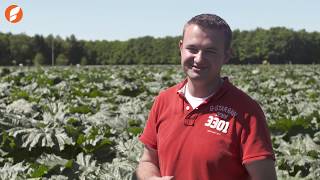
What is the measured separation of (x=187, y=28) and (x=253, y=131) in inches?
22.3

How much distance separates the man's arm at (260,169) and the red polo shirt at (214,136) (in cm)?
3

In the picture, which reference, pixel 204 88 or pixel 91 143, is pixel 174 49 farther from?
pixel 204 88

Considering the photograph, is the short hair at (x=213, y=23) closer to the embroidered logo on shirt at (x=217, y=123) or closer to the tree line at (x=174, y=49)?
the embroidered logo on shirt at (x=217, y=123)

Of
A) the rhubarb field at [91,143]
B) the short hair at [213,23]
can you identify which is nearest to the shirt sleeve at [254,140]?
the short hair at [213,23]

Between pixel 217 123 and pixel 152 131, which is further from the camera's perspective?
pixel 152 131

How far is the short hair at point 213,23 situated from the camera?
99.3 inches

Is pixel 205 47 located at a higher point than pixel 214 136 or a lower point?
higher

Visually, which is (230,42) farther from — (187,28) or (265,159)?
(265,159)

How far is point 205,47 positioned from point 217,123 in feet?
1.13

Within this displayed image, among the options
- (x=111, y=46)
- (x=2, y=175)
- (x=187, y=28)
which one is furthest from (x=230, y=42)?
(x=111, y=46)

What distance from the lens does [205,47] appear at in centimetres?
254

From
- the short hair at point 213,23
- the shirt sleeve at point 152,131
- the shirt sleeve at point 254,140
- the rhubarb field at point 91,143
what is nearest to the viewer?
the shirt sleeve at point 254,140

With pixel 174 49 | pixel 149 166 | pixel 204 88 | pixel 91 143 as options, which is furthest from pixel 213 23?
pixel 174 49

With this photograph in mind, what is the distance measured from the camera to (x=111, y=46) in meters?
77.2
